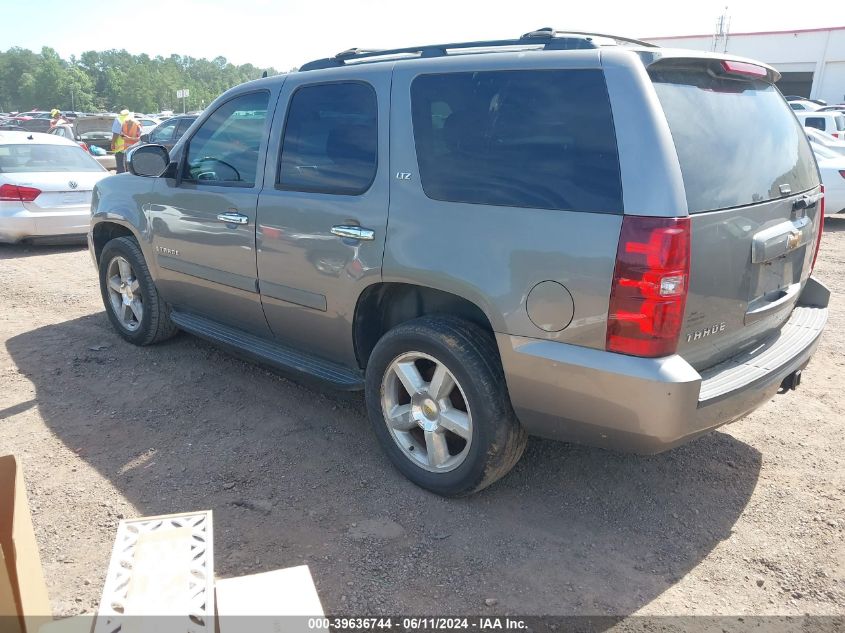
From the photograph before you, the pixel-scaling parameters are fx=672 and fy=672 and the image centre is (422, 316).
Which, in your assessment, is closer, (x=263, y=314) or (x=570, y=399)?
(x=570, y=399)

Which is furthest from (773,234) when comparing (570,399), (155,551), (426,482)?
(155,551)

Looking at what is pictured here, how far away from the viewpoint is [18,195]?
8680 mm

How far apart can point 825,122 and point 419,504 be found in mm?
16493

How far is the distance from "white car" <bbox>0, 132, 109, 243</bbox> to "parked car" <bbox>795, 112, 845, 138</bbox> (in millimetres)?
14961

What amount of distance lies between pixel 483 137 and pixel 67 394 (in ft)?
10.8

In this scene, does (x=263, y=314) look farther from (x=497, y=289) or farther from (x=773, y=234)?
(x=773, y=234)

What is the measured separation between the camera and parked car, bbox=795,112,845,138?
15538 mm

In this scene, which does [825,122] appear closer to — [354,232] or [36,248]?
[354,232]

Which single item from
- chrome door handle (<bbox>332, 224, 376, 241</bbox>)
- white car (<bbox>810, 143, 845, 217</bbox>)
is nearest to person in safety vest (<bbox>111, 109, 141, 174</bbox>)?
chrome door handle (<bbox>332, 224, 376, 241</bbox>)

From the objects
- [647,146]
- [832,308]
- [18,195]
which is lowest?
[832,308]

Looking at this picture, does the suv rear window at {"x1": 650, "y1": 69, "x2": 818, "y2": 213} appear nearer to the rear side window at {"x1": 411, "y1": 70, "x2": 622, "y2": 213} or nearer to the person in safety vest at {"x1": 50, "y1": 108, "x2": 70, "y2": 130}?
the rear side window at {"x1": 411, "y1": 70, "x2": 622, "y2": 213}

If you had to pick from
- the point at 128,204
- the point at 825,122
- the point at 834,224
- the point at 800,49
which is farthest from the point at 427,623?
the point at 800,49

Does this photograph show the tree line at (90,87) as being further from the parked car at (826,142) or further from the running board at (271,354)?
the running board at (271,354)

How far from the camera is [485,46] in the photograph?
3.22m
